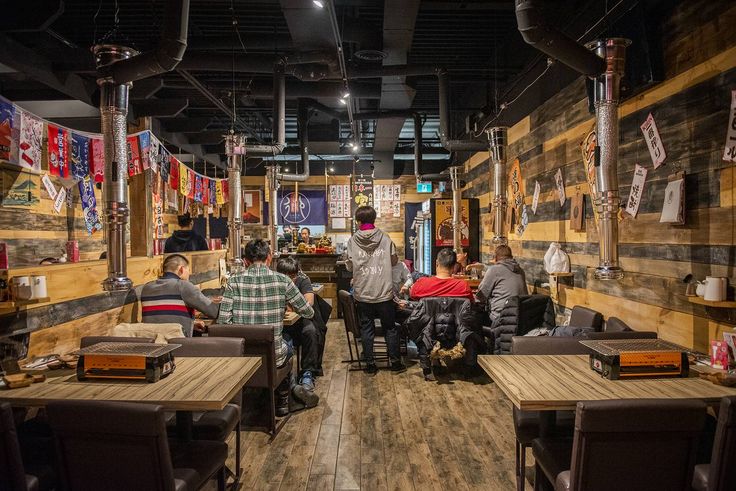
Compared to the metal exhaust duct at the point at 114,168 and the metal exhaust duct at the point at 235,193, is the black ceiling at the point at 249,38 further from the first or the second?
the metal exhaust duct at the point at 114,168

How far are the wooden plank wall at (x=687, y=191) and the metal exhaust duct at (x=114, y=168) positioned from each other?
356 cm

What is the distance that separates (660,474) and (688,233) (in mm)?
1892

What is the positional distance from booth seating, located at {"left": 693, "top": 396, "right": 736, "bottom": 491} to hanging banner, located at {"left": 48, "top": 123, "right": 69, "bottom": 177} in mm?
4987

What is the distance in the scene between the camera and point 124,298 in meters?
Result: 4.12

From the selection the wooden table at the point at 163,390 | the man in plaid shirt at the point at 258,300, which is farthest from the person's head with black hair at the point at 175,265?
the wooden table at the point at 163,390

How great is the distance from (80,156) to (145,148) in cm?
63

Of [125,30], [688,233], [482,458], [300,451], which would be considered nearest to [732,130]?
[688,233]

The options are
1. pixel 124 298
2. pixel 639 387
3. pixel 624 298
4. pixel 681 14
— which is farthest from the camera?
pixel 124 298

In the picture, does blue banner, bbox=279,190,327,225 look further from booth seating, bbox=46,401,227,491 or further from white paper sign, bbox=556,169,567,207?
booth seating, bbox=46,401,227,491

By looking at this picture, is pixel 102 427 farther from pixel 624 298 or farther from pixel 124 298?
pixel 624 298

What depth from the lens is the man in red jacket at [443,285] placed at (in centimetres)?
493

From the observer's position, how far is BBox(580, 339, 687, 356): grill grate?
7.47 feet

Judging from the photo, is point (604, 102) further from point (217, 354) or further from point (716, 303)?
point (217, 354)

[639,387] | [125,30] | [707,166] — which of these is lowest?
[639,387]
